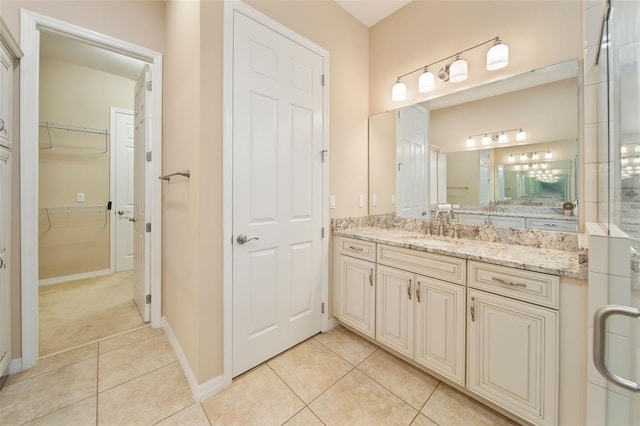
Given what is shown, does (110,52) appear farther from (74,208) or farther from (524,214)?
(524,214)

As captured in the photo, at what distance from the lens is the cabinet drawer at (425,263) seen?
1.50m

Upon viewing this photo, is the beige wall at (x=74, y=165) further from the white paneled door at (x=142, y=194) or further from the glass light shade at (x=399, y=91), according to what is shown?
the glass light shade at (x=399, y=91)

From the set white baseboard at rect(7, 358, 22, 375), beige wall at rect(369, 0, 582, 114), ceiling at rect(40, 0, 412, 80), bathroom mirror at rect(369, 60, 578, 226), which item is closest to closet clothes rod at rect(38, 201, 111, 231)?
ceiling at rect(40, 0, 412, 80)

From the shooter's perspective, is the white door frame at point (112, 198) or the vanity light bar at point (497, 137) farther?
the white door frame at point (112, 198)

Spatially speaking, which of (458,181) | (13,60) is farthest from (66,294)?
(458,181)

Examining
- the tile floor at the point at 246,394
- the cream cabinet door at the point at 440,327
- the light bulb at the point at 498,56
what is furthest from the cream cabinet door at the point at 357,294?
the light bulb at the point at 498,56

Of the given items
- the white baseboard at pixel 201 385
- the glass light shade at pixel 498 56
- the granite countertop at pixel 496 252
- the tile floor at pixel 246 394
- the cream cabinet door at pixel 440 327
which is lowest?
the tile floor at pixel 246 394

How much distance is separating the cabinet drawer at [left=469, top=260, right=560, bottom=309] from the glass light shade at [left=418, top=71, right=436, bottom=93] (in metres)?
1.49

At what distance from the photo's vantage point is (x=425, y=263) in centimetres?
164

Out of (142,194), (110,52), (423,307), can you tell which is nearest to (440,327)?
(423,307)

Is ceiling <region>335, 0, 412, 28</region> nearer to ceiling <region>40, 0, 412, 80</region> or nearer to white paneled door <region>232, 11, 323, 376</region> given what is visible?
ceiling <region>40, 0, 412, 80</region>

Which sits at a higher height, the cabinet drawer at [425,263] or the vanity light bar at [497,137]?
the vanity light bar at [497,137]

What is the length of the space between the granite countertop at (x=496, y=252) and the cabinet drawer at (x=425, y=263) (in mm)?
38

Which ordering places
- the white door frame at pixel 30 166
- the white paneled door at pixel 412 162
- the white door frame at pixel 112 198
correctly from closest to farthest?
1. the white door frame at pixel 30 166
2. the white paneled door at pixel 412 162
3. the white door frame at pixel 112 198
